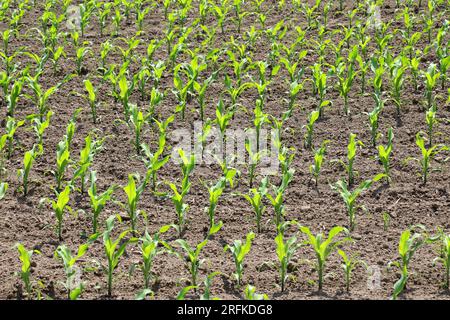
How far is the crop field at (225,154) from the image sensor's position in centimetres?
533

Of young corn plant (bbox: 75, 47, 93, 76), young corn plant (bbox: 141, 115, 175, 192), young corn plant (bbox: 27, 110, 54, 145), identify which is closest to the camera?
young corn plant (bbox: 141, 115, 175, 192)

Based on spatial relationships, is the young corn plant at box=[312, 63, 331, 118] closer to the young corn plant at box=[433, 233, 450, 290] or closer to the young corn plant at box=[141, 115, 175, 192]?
the young corn plant at box=[141, 115, 175, 192]

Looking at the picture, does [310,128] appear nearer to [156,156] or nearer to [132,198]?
[156,156]

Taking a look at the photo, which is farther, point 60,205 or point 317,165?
point 317,165

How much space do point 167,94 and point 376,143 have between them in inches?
83.5

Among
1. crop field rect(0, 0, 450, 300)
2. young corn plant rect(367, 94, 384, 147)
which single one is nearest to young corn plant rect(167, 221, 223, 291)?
crop field rect(0, 0, 450, 300)

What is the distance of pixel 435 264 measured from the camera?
5.47 m

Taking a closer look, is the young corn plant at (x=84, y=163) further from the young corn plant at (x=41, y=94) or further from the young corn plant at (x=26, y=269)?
the young corn plant at (x=26, y=269)

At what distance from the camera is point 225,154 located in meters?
6.96

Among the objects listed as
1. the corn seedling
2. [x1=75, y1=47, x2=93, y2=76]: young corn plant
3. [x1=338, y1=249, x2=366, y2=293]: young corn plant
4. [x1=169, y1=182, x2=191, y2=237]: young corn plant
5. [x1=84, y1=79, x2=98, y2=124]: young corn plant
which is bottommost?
[x1=338, y1=249, x2=366, y2=293]: young corn plant

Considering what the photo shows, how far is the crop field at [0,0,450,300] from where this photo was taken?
5328 millimetres

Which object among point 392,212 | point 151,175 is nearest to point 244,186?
point 151,175

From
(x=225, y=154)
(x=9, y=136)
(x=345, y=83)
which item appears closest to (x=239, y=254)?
(x=225, y=154)
